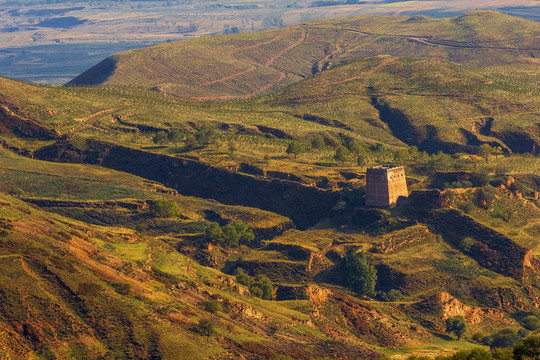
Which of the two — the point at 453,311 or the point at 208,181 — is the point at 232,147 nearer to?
the point at 208,181

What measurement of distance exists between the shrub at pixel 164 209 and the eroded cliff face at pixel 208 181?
51.7 feet

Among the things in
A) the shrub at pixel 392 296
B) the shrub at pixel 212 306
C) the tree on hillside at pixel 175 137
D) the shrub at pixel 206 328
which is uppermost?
the shrub at pixel 206 328

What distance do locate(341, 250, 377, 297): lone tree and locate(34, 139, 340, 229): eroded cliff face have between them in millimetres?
24884

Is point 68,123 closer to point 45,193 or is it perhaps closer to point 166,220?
point 45,193

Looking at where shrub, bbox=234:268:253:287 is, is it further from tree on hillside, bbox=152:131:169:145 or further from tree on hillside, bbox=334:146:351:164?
tree on hillside, bbox=152:131:169:145

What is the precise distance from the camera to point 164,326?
9556 cm

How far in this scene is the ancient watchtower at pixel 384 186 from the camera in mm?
144375

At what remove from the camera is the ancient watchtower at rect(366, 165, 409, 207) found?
144375 millimetres

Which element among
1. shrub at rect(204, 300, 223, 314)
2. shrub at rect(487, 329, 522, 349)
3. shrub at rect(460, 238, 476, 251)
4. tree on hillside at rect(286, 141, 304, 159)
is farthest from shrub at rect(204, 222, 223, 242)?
shrub at rect(487, 329, 522, 349)

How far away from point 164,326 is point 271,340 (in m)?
11.7

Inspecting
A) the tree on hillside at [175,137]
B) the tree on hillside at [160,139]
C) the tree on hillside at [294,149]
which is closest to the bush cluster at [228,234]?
the tree on hillside at [294,149]

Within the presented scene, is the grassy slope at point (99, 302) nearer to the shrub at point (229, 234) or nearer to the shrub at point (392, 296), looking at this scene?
the shrub at point (392, 296)

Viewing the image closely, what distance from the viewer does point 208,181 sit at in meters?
167

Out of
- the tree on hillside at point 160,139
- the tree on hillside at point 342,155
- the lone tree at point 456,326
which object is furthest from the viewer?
the tree on hillside at point 160,139
